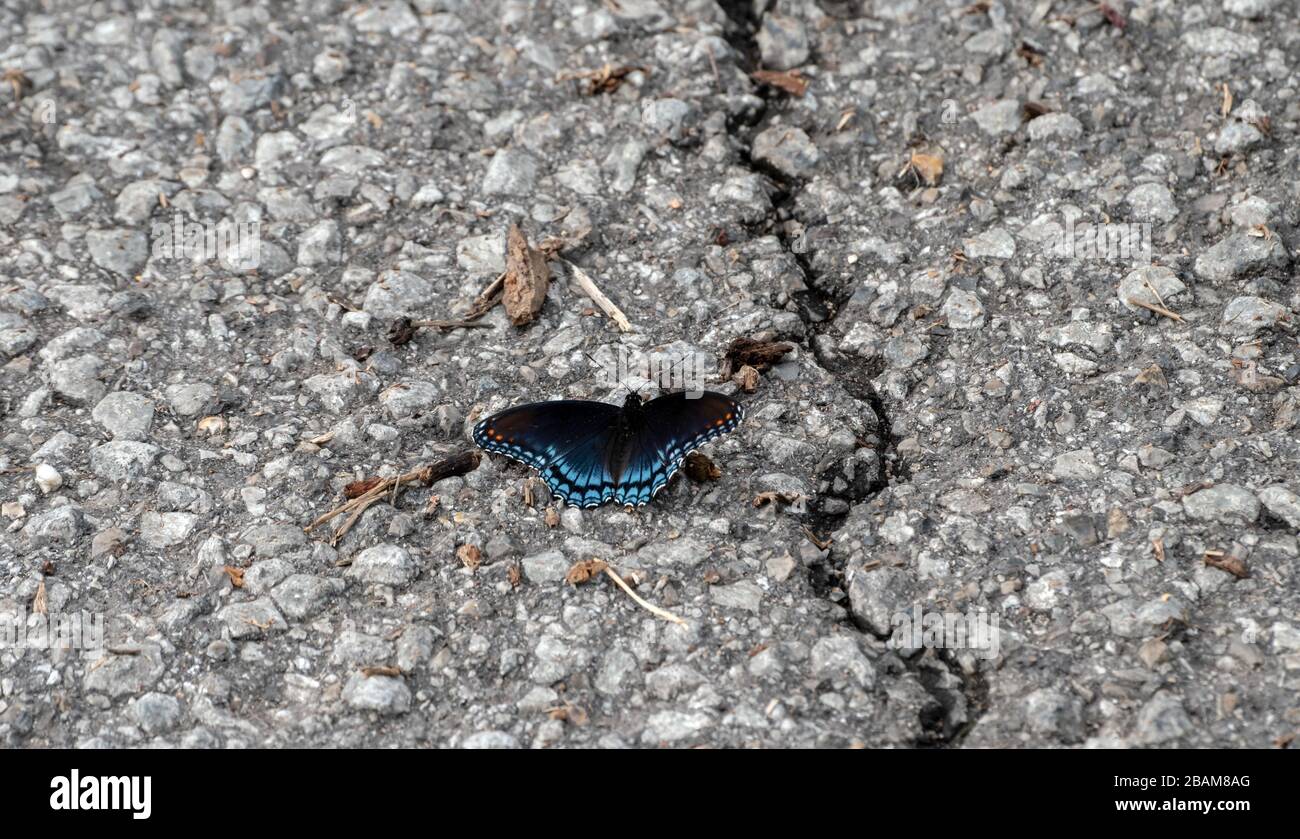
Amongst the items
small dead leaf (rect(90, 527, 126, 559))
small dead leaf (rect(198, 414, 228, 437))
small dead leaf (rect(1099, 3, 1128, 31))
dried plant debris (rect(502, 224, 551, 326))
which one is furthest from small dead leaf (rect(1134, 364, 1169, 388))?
small dead leaf (rect(90, 527, 126, 559))

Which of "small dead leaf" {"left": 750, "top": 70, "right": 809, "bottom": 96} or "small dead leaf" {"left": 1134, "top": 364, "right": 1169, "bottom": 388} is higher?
"small dead leaf" {"left": 750, "top": 70, "right": 809, "bottom": 96}

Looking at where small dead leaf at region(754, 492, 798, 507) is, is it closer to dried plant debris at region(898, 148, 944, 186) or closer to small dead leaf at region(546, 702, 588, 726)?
small dead leaf at region(546, 702, 588, 726)

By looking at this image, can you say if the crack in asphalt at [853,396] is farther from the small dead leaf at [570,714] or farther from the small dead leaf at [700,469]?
the small dead leaf at [570,714]

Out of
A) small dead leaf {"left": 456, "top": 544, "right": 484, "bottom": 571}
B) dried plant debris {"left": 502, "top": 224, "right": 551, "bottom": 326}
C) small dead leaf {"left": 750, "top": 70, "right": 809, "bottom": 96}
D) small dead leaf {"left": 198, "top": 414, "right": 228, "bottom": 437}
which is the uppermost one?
small dead leaf {"left": 750, "top": 70, "right": 809, "bottom": 96}

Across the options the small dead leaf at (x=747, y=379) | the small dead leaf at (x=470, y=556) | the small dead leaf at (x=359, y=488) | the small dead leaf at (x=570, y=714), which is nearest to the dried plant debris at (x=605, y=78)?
the small dead leaf at (x=747, y=379)
